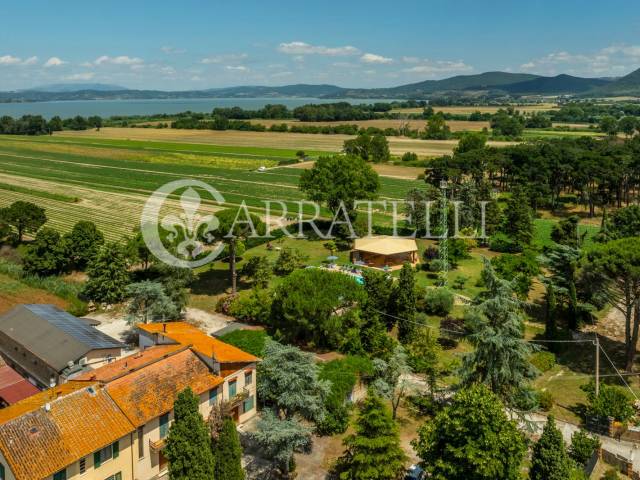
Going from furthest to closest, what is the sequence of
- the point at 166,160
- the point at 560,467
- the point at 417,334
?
the point at 166,160
the point at 417,334
the point at 560,467

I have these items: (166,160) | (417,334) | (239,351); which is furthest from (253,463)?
(166,160)

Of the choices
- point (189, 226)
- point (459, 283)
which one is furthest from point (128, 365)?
point (189, 226)

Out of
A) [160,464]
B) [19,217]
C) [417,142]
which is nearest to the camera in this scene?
[160,464]

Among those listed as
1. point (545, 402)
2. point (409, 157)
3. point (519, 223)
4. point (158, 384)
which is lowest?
point (545, 402)

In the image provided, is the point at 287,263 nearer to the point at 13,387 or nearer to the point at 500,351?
the point at 13,387

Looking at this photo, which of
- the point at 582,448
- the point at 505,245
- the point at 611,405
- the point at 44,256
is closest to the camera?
the point at 582,448

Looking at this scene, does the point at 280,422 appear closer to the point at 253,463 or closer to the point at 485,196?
the point at 253,463

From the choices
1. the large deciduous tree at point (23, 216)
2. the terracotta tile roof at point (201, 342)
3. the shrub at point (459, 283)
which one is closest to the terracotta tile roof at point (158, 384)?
the terracotta tile roof at point (201, 342)
